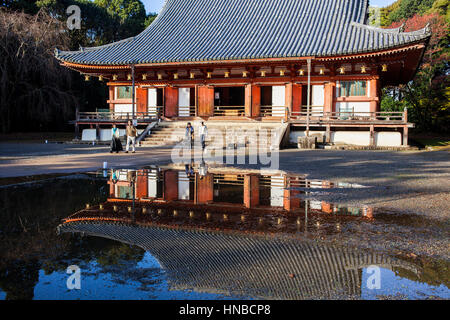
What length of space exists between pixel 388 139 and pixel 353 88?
4178 mm

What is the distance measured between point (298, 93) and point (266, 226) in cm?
2094

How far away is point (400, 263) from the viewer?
4297 mm

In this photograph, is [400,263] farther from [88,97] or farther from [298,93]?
[88,97]

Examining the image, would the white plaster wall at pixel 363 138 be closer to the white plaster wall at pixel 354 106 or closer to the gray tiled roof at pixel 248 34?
the white plaster wall at pixel 354 106

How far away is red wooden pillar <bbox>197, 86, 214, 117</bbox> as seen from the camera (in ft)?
89.6

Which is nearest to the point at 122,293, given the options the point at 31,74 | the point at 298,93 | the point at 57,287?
the point at 57,287

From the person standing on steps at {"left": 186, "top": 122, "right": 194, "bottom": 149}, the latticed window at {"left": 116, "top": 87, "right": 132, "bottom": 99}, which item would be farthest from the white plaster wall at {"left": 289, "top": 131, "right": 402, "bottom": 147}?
the latticed window at {"left": 116, "top": 87, "right": 132, "bottom": 99}

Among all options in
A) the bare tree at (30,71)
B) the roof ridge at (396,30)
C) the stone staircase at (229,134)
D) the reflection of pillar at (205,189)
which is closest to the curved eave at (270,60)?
the roof ridge at (396,30)

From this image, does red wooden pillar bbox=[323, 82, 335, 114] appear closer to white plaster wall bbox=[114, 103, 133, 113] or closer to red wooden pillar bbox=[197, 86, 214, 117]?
red wooden pillar bbox=[197, 86, 214, 117]

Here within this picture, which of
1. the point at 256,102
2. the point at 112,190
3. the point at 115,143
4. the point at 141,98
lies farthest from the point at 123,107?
the point at 112,190

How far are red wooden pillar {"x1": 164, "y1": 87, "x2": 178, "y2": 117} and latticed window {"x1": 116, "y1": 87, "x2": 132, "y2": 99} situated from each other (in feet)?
9.51

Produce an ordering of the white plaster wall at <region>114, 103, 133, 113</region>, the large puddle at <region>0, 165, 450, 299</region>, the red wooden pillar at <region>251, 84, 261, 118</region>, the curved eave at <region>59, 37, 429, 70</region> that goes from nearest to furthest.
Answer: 1. the large puddle at <region>0, 165, 450, 299</region>
2. the curved eave at <region>59, 37, 429, 70</region>
3. the red wooden pillar at <region>251, 84, 261, 118</region>
4. the white plaster wall at <region>114, 103, 133, 113</region>

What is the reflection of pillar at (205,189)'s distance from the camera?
25.8 feet

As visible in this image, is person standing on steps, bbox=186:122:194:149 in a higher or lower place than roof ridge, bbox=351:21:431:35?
lower
